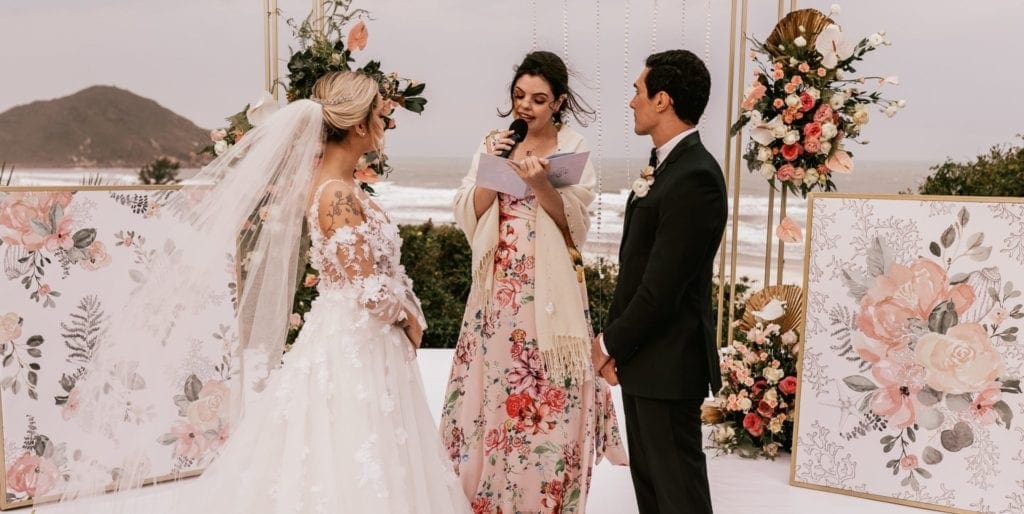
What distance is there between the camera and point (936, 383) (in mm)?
3162


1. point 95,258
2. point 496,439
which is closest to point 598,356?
point 496,439

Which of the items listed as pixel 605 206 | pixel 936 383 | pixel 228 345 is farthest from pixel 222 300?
pixel 605 206

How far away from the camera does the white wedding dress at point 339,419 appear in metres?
2.14

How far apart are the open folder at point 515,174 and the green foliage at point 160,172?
5.73m

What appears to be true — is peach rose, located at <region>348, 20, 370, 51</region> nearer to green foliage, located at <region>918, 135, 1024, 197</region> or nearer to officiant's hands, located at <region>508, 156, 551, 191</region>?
officiant's hands, located at <region>508, 156, 551, 191</region>

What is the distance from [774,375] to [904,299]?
74 centimetres

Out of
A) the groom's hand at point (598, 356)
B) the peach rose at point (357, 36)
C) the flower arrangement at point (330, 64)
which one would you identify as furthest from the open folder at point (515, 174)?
the peach rose at point (357, 36)

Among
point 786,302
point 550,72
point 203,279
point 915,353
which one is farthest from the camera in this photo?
point 786,302

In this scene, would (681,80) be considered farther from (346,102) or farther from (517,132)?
(346,102)

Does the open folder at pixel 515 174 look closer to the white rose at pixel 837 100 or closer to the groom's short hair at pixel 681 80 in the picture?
the groom's short hair at pixel 681 80

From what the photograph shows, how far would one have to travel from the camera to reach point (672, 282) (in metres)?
2.14

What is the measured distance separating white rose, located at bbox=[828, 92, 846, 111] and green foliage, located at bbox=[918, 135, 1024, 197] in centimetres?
244

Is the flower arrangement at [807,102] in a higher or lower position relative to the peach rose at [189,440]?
higher

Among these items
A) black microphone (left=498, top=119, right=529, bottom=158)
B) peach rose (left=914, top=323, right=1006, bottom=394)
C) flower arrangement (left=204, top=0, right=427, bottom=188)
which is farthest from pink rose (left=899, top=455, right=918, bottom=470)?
flower arrangement (left=204, top=0, right=427, bottom=188)
